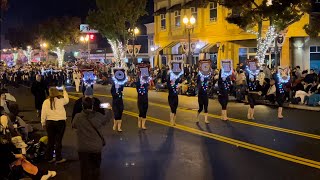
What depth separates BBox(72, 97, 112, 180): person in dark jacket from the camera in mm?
7660

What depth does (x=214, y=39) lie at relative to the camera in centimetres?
4066

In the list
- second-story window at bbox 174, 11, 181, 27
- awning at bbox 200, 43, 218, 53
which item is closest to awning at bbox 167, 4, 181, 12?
second-story window at bbox 174, 11, 181, 27

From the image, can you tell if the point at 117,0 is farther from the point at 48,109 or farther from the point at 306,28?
the point at 48,109

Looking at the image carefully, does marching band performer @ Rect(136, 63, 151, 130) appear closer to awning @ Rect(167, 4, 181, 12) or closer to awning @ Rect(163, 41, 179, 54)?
awning @ Rect(167, 4, 181, 12)

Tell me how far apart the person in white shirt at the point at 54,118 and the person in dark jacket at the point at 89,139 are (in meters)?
3.03

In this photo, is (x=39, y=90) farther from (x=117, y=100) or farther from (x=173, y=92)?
(x=173, y=92)

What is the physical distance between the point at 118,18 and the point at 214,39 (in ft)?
45.9

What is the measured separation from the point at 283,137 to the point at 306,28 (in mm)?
20070

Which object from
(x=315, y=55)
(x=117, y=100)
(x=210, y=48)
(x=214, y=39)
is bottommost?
(x=117, y=100)

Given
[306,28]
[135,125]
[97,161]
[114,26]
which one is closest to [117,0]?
[114,26]

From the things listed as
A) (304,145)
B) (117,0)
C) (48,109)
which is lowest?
(304,145)

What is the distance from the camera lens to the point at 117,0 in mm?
49781

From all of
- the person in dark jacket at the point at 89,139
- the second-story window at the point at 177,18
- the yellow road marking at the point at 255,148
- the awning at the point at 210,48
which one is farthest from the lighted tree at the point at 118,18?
the person in dark jacket at the point at 89,139

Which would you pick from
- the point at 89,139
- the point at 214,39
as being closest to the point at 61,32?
the point at 214,39
